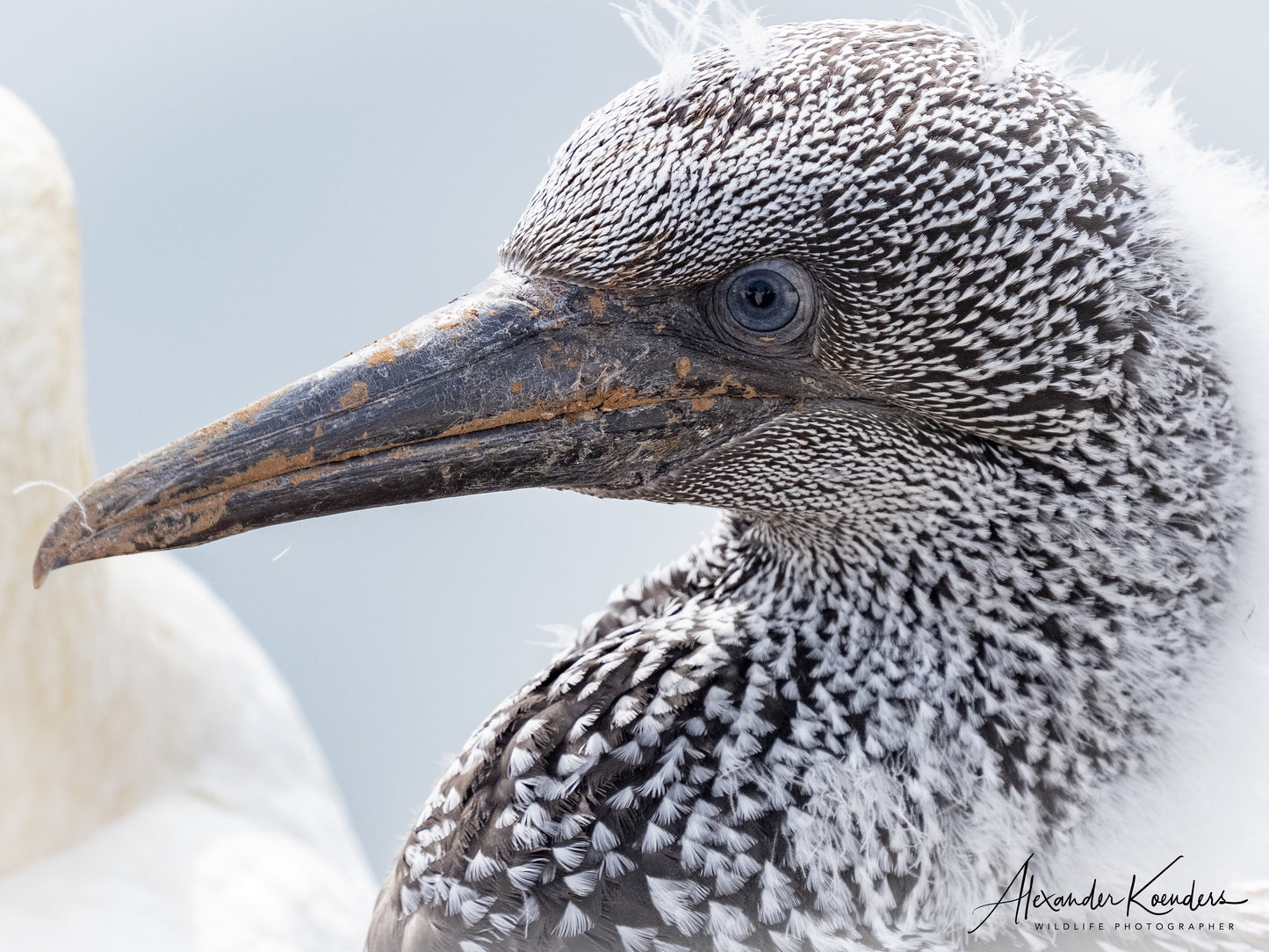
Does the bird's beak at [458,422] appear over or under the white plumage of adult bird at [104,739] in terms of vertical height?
over

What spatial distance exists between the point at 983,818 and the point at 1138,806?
0.17 meters

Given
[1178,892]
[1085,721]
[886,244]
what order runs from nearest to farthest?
[886,244]
[1085,721]
[1178,892]

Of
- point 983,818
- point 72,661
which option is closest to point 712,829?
point 983,818

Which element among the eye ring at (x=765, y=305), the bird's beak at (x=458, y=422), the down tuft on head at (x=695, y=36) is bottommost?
the bird's beak at (x=458, y=422)

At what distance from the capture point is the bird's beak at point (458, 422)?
115 centimetres

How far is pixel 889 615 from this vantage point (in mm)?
1258

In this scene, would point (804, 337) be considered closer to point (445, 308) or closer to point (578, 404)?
point (578, 404)

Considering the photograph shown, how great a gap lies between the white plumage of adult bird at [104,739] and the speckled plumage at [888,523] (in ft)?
3.05

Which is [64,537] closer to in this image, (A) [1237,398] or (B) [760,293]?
(B) [760,293]
